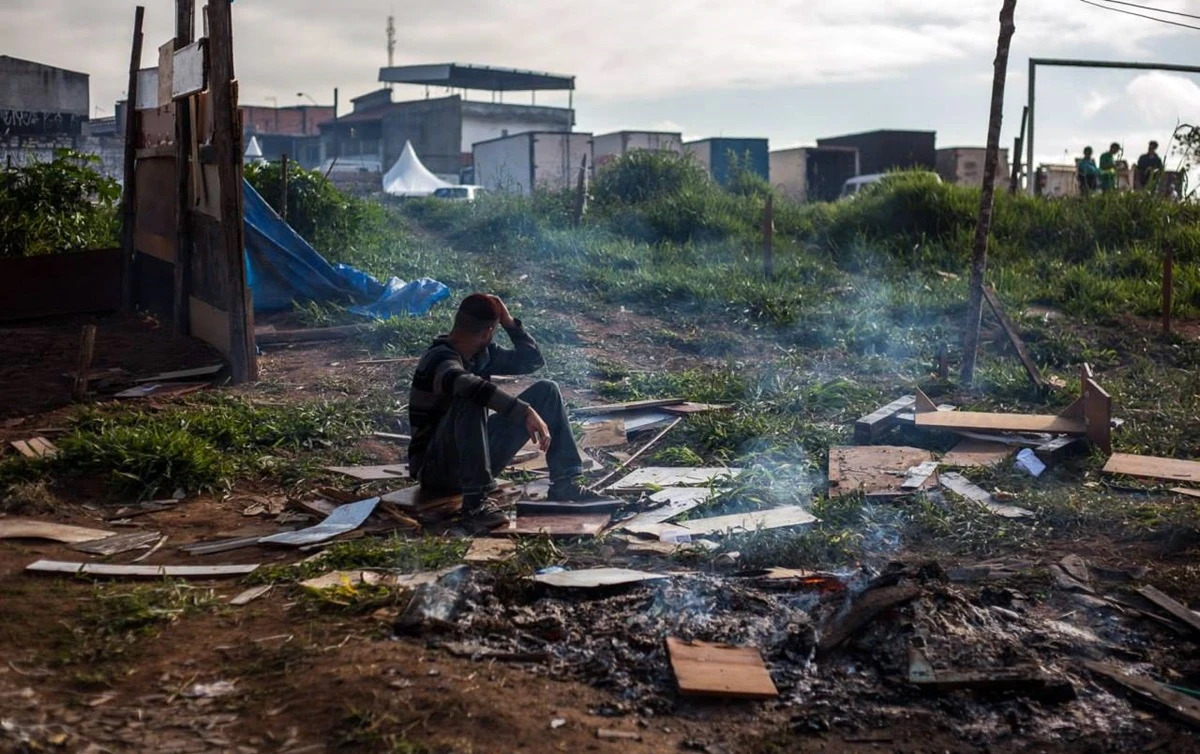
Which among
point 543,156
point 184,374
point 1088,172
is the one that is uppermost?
point 543,156

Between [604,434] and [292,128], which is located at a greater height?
[292,128]

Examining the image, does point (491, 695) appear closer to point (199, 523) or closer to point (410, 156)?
point (199, 523)

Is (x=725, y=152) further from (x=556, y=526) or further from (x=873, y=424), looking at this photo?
(x=556, y=526)

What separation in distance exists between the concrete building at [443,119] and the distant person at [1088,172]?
29.6m

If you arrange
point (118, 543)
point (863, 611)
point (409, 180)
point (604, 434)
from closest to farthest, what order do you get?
point (863, 611) → point (118, 543) → point (604, 434) → point (409, 180)

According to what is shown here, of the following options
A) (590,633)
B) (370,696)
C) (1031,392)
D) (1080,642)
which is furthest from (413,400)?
(1031,392)

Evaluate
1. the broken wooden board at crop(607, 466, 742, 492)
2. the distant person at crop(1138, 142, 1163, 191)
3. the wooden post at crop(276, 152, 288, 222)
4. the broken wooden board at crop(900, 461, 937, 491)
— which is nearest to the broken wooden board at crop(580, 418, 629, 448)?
the broken wooden board at crop(607, 466, 742, 492)

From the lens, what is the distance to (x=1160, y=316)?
439 inches

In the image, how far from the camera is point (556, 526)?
538 cm

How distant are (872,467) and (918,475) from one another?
293 millimetres

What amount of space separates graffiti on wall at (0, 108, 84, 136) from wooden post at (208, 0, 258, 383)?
17409 mm

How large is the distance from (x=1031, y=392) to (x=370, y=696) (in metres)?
6.60

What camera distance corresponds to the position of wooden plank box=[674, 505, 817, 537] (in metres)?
5.47

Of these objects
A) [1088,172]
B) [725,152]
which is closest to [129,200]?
A: [1088,172]
